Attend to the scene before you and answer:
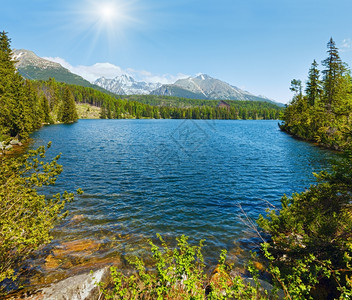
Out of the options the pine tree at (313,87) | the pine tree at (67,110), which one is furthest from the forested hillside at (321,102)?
the pine tree at (67,110)

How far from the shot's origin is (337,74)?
5525 centimetres

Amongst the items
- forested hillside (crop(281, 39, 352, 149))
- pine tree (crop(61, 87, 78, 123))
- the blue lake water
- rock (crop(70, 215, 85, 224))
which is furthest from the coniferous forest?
pine tree (crop(61, 87, 78, 123))

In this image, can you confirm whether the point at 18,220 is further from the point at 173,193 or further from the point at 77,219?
the point at 173,193

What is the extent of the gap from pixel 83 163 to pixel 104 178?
9.24 metres

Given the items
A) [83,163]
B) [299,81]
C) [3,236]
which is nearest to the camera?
[3,236]

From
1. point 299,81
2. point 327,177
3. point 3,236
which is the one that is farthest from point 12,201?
point 299,81

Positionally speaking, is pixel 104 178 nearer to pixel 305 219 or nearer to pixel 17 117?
pixel 305 219

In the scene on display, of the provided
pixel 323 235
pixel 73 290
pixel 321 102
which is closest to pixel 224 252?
pixel 323 235

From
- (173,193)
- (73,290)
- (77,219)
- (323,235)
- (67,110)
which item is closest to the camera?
(73,290)

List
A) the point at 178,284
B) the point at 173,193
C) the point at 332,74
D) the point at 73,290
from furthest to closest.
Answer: the point at 332,74
the point at 173,193
the point at 73,290
the point at 178,284

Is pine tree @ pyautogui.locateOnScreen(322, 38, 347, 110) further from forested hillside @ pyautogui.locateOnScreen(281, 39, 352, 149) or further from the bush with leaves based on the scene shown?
the bush with leaves

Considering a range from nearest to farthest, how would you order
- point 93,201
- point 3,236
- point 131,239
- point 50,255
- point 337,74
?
1. point 3,236
2. point 50,255
3. point 131,239
4. point 93,201
5. point 337,74

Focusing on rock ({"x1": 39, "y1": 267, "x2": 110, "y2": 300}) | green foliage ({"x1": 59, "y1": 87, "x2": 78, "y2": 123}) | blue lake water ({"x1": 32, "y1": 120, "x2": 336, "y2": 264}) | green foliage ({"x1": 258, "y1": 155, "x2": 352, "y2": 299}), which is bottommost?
blue lake water ({"x1": 32, "y1": 120, "x2": 336, "y2": 264})

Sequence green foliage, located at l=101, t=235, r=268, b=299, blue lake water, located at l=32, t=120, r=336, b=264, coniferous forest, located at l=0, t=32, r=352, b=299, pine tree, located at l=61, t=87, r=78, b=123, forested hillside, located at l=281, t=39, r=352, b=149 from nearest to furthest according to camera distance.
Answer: green foliage, located at l=101, t=235, r=268, b=299 → coniferous forest, located at l=0, t=32, r=352, b=299 → blue lake water, located at l=32, t=120, r=336, b=264 → forested hillside, located at l=281, t=39, r=352, b=149 → pine tree, located at l=61, t=87, r=78, b=123
